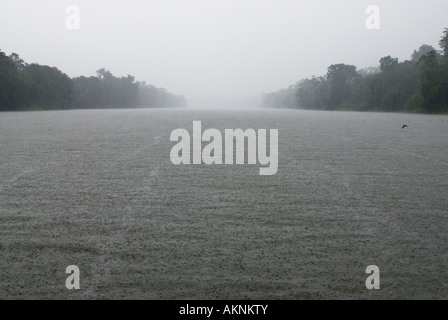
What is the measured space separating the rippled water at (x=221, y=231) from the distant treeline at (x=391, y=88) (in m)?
56.2

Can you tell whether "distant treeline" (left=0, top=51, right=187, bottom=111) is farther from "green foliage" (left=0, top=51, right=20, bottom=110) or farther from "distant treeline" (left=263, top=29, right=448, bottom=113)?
"distant treeline" (left=263, top=29, right=448, bottom=113)

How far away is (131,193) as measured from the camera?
6918 mm

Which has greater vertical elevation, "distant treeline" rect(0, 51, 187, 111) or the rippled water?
"distant treeline" rect(0, 51, 187, 111)

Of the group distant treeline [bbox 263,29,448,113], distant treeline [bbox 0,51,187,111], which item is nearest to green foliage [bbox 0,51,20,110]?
distant treeline [bbox 0,51,187,111]

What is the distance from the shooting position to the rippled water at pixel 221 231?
3.55 m

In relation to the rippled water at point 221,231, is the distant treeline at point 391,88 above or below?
above

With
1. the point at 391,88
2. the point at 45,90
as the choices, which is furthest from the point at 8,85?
the point at 391,88

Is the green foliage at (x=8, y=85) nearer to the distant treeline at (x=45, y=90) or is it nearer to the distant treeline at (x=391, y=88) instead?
the distant treeline at (x=45, y=90)

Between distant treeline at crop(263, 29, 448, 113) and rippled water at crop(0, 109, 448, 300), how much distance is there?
184 feet

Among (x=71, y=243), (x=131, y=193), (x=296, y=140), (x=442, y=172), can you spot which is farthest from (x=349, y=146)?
(x=71, y=243)

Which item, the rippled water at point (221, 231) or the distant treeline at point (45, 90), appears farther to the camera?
the distant treeline at point (45, 90)

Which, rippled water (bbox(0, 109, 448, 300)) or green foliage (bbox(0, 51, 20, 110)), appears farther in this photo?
green foliage (bbox(0, 51, 20, 110))

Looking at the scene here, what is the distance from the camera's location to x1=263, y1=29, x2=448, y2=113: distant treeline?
59.9 m

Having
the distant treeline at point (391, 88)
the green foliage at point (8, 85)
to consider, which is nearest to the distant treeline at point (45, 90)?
the green foliage at point (8, 85)
